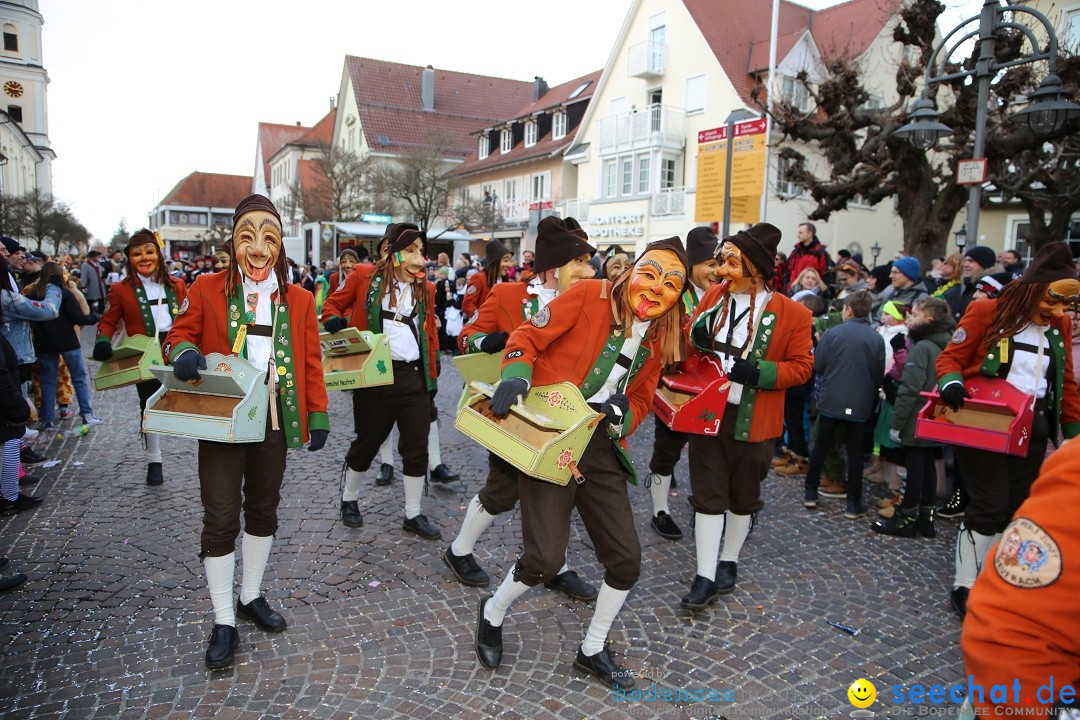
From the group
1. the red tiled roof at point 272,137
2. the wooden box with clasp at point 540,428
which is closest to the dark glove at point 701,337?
the wooden box with clasp at point 540,428

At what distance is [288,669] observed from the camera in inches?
139

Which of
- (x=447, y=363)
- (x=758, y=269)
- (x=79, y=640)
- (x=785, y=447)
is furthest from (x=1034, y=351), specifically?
(x=447, y=363)

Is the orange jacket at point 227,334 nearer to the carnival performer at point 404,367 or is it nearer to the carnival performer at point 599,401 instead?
the carnival performer at point 599,401

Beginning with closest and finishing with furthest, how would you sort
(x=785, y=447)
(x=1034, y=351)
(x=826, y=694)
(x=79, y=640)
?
(x=826, y=694), (x=79, y=640), (x=1034, y=351), (x=785, y=447)

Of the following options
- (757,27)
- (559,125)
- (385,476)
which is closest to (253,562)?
(385,476)

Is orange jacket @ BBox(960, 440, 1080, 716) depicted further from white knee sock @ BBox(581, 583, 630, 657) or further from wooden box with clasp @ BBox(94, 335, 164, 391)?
wooden box with clasp @ BBox(94, 335, 164, 391)

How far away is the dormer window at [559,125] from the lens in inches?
Result: 1446

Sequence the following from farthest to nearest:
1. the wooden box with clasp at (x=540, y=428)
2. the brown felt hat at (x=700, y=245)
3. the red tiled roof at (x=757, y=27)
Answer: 1. the red tiled roof at (x=757, y=27)
2. the brown felt hat at (x=700, y=245)
3. the wooden box with clasp at (x=540, y=428)

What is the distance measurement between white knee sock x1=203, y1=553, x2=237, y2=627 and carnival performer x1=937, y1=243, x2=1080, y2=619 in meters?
3.97

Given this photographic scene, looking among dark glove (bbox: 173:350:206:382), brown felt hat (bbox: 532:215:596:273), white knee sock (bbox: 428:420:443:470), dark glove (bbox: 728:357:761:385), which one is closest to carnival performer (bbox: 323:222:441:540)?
brown felt hat (bbox: 532:215:596:273)

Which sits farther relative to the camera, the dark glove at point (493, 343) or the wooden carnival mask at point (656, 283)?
the dark glove at point (493, 343)

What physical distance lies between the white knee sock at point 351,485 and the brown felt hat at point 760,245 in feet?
10.5

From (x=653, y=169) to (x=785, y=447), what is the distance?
22627 millimetres

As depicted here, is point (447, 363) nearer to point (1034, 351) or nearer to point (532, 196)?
point (1034, 351)
